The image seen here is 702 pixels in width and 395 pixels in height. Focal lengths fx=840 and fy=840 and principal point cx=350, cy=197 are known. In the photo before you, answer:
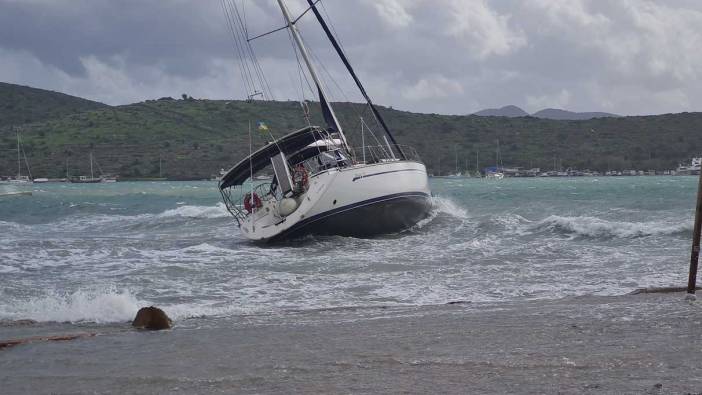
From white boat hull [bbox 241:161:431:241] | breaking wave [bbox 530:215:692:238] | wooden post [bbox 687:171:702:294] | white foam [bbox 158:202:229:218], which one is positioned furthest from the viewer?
white foam [bbox 158:202:229:218]

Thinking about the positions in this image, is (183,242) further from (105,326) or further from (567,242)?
(105,326)

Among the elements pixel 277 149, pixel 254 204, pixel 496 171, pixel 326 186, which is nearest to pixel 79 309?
pixel 326 186

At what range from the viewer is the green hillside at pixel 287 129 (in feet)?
380

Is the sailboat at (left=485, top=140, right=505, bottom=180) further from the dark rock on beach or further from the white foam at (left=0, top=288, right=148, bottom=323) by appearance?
the dark rock on beach

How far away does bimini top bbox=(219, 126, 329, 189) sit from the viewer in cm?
2365

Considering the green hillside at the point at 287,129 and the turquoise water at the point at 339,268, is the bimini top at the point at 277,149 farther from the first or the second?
the green hillside at the point at 287,129

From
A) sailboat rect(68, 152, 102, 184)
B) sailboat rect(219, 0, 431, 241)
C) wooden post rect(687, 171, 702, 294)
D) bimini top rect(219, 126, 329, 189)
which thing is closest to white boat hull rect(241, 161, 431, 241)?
sailboat rect(219, 0, 431, 241)

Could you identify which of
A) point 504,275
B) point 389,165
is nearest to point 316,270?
point 504,275

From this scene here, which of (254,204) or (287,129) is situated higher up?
(287,129)

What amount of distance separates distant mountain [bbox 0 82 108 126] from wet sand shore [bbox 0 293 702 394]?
160129 millimetres

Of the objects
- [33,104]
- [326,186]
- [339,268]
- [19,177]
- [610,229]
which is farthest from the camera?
[33,104]

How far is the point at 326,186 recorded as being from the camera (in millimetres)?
21844

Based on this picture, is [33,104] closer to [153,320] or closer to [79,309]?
[79,309]

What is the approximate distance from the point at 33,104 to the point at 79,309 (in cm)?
17068
